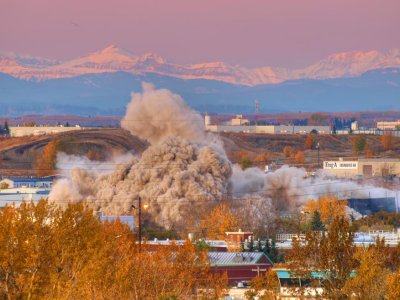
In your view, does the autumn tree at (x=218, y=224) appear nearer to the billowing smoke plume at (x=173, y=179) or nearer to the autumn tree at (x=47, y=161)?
the billowing smoke plume at (x=173, y=179)

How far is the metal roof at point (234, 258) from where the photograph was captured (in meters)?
73.1

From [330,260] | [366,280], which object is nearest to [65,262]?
[330,260]

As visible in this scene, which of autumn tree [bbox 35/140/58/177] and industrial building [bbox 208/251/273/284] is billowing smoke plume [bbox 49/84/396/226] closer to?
industrial building [bbox 208/251/273/284]

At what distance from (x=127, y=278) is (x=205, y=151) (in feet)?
183

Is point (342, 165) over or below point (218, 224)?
over

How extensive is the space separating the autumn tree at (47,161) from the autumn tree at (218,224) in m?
49.0

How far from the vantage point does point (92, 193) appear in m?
106

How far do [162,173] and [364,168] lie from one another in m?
47.8

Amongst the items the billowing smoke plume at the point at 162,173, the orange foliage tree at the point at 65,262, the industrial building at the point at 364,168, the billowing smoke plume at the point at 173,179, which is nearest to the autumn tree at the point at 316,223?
the billowing smoke plume at the point at 173,179

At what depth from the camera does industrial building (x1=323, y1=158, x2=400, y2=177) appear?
144 metres

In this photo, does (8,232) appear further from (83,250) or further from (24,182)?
(24,182)

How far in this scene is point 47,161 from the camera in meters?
153

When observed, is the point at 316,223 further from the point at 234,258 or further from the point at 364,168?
the point at 364,168

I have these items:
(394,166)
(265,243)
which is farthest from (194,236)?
(394,166)
